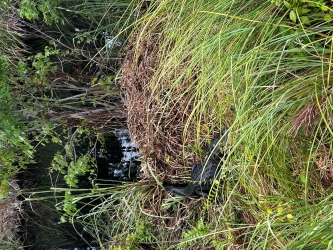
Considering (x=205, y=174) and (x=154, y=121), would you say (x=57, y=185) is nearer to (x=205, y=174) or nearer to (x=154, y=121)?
(x=154, y=121)

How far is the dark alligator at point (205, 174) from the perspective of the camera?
4.33ft

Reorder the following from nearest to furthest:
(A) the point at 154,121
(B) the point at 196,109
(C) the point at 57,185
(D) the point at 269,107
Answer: (D) the point at 269,107, (B) the point at 196,109, (A) the point at 154,121, (C) the point at 57,185

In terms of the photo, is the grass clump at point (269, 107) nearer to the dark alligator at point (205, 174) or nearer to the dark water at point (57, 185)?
the dark alligator at point (205, 174)

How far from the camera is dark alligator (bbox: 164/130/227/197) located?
1321mm

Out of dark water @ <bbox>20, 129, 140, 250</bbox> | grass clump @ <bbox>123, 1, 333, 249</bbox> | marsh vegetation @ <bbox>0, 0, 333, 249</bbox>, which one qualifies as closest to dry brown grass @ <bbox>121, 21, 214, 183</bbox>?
marsh vegetation @ <bbox>0, 0, 333, 249</bbox>

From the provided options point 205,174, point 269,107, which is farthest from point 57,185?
point 269,107

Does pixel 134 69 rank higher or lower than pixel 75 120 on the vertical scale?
higher

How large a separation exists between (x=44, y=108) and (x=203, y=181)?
941 millimetres

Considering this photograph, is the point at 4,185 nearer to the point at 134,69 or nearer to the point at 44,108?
the point at 44,108

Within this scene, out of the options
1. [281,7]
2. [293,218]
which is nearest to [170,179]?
[293,218]

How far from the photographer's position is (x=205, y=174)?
1377mm

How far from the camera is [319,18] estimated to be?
3.10ft

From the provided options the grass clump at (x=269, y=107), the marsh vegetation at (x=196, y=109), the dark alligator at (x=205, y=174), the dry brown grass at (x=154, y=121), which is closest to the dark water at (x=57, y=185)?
the marsh vegetation at (x=196, y=109)

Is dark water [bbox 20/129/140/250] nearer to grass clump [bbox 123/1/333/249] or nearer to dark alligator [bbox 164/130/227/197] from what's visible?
dark alligator [bbox 164/130/227/197]
